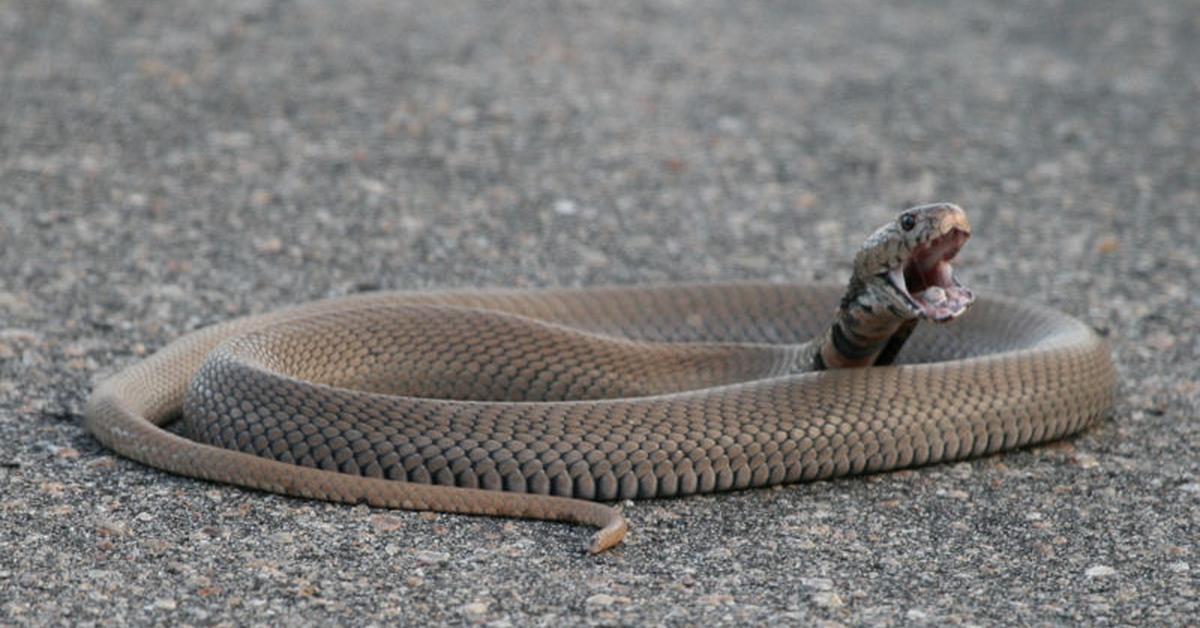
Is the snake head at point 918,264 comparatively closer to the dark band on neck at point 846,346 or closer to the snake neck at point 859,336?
the snake neck at point 859,336

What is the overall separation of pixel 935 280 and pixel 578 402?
1.32m

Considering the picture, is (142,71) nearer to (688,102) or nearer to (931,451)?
(688,102)

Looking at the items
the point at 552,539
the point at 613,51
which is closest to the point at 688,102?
the point at 613,51

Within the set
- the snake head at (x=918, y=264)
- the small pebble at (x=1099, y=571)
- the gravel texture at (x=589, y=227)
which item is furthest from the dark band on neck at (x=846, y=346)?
the small pebble at (x=1099, y=571)

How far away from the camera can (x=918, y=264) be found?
237 inches

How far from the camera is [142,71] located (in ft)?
35.6

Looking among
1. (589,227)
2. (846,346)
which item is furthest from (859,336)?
(589,227)

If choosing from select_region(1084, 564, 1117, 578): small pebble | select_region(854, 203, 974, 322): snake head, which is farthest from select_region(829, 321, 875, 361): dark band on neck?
select_region(1084, 564, 1117, 578): small pebble

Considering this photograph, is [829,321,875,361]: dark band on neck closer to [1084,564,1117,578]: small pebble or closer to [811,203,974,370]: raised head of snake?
[811,203,974,370]: raised head of snake

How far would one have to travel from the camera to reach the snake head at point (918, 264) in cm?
580

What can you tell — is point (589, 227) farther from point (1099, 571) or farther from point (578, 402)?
point (1099, 571)

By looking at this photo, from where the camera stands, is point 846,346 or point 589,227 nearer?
point 846,346

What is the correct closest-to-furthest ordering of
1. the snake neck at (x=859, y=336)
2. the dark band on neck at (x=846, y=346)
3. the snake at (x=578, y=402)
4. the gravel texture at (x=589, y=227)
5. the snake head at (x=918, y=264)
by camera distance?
the gravel texture at (x=589, y=227) < the snake at (x=578, y=402) < the snake head at (x=918, y=264) < the snake neck at (x=859, y=336) < the dark band on neck at (x=846, y=346)

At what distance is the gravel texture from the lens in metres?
5.07
